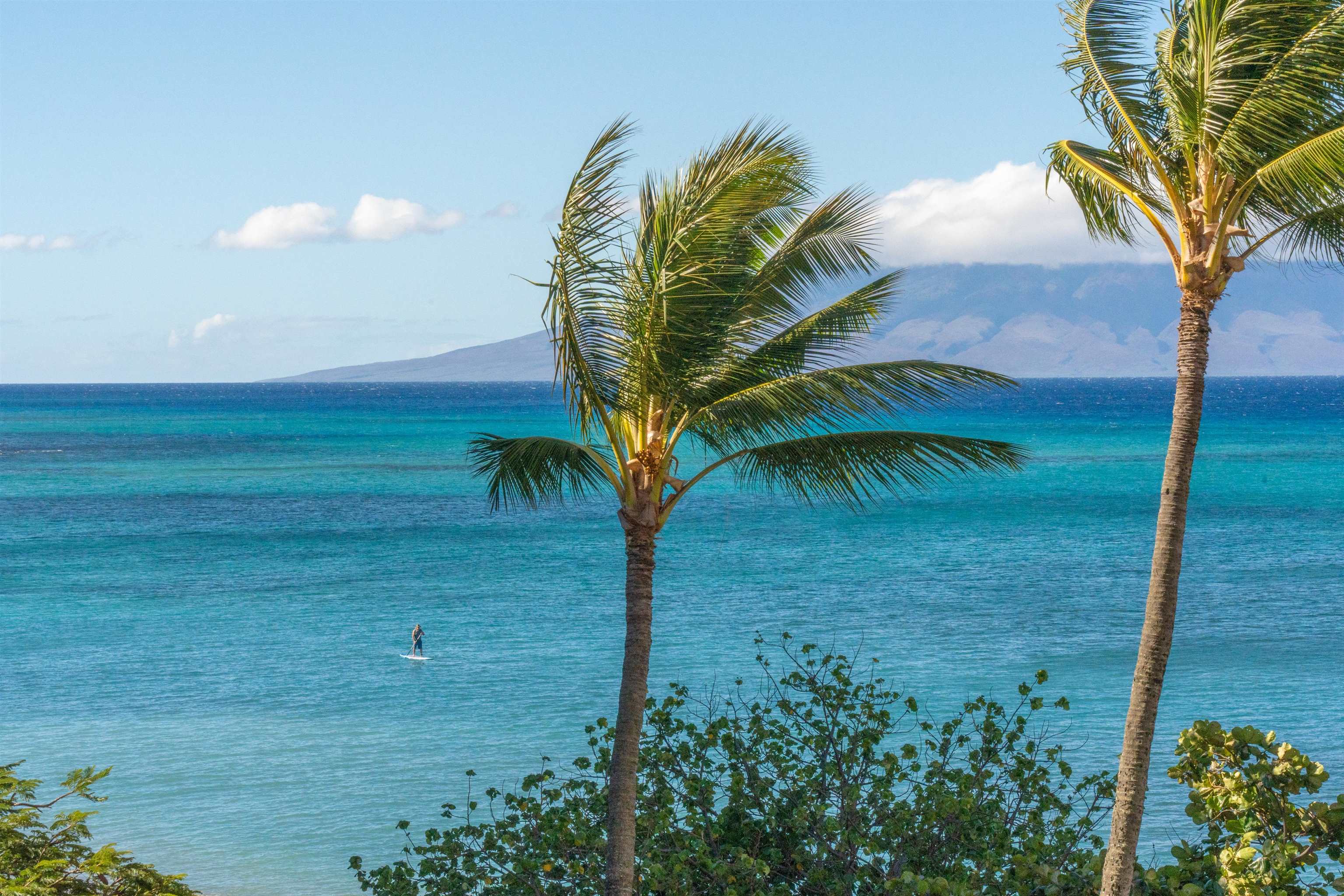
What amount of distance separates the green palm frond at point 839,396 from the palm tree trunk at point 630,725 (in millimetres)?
1425

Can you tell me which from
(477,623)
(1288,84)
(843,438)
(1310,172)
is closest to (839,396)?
(843,438)

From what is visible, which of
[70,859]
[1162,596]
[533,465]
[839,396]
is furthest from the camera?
[70,859]

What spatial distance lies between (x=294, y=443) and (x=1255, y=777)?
12799cm

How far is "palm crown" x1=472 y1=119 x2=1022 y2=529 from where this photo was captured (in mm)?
11375

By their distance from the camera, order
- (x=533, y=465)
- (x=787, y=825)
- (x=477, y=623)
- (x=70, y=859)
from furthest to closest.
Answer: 1. (x=477, y=623)
2. (x=787, y=825)
3. (x=70, y=859)
4. (x=533, y=465)

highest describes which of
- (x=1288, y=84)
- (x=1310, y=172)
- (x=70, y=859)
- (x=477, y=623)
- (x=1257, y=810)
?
(x=1288, y=84)

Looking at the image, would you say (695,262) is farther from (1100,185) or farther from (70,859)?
(70,859)

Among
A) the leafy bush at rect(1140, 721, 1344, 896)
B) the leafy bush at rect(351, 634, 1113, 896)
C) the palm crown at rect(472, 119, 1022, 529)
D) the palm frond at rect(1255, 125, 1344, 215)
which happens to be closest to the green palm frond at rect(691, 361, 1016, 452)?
the palm crown at rect(472, 119, 1022, 529)

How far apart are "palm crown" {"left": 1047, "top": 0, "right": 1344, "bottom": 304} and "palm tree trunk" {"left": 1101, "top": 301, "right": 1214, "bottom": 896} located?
382 millimetres

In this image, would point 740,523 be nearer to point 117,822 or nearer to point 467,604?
point 467,604

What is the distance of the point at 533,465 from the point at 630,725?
2.52m

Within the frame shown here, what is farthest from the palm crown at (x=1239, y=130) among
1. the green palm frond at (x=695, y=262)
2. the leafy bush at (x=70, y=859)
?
the leafy bush at (x=70, y=859)

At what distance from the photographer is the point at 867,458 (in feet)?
38.3

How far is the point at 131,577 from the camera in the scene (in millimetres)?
51875
